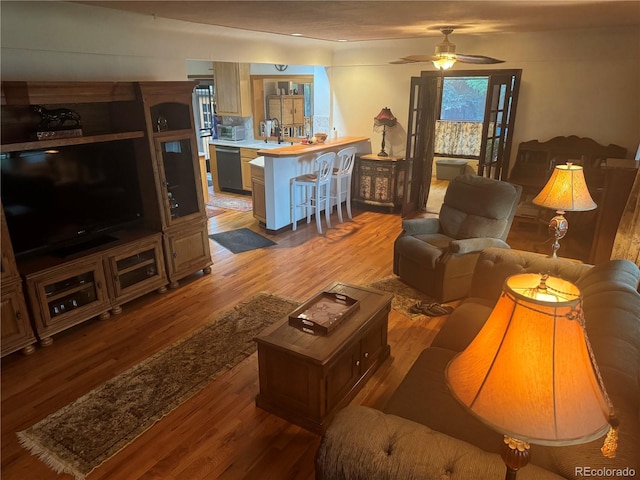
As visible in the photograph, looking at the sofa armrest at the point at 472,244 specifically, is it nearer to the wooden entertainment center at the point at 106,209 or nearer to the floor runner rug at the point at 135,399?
the floor runner rug at the point at 135,399

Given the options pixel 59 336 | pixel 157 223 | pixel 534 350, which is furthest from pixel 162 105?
pixel 534 350

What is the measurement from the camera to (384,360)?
123 inches

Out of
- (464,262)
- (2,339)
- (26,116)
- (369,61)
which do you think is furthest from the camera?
(369,61)

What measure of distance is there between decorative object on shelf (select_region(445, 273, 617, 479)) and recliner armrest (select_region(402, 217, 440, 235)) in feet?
11.0

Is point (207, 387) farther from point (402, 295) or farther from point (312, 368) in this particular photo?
point (402, 295)

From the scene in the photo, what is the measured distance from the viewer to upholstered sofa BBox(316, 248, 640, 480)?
4.55 feet

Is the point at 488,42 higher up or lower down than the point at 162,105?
higher up

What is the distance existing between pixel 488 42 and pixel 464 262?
11.5 ft

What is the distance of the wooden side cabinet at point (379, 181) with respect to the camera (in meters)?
6.63

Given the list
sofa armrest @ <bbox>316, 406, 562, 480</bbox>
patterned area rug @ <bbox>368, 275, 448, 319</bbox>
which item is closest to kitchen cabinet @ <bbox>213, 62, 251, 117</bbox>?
patterned area rug @ <bbox>368, 275, 448, 319</bbox>

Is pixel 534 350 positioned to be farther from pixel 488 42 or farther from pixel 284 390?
pixel 488 42

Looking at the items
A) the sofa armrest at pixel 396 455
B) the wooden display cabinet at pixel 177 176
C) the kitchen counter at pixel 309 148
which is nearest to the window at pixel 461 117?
the kitchen counter at pixel 309 148

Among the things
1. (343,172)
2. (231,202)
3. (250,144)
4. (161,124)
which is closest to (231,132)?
(250,144)

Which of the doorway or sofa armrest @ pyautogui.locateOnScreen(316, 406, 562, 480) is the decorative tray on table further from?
the doorway
